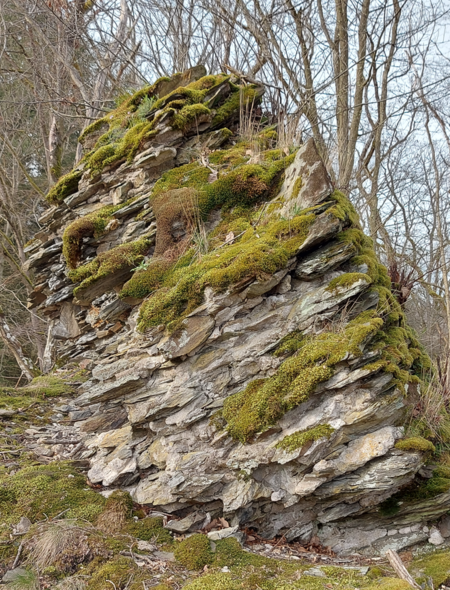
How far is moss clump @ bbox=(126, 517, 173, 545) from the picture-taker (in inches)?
138

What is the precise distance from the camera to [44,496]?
3832 mm

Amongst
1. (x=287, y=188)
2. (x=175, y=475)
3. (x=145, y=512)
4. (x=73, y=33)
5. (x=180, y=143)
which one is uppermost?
(x=73, y=33)

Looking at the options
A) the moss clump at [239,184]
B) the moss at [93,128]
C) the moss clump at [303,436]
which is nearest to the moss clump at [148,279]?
the moss clump at [239,184]

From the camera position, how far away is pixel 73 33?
34.1 ft

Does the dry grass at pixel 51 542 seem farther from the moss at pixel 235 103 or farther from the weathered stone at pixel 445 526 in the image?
the moss at pixel 235 103

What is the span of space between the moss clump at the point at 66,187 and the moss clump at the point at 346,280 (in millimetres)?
5244

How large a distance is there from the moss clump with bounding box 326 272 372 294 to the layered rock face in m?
0.02

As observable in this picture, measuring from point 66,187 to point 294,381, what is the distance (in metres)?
5.74

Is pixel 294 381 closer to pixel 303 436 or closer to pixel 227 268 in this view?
pixel 303 436

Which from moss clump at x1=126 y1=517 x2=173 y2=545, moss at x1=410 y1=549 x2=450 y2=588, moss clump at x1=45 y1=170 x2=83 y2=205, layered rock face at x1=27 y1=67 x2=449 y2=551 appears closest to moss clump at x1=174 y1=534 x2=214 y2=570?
moss clump at x1=126 y1=517 x2=173 y2=545

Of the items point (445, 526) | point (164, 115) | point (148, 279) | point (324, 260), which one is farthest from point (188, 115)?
point (445, 526)

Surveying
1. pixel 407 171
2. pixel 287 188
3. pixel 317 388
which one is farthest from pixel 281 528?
pixel 407 171

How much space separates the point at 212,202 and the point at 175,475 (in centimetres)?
355

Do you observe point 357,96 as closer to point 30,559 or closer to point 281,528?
point 281,528
